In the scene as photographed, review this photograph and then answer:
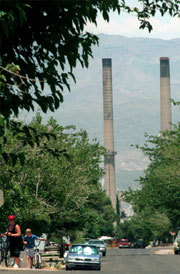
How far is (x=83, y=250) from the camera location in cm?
3472

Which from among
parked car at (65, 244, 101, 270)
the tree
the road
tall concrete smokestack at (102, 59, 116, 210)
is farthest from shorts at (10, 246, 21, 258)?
tall concrete smokestack at (102, 59, 116, 210)

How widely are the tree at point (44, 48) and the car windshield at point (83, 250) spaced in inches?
937

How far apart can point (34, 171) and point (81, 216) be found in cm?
1246

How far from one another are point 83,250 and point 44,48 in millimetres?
24443

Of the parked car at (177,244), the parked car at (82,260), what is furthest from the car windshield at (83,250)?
the parked car at (177,244)

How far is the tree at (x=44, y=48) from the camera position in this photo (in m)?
10.8

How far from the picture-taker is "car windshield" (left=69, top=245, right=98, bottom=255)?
3450 cm

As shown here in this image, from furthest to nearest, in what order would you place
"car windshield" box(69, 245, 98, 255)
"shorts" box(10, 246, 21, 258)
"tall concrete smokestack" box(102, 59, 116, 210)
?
1. "tall concrete smokestack" box(102, 59, 116, 210)
2. "car windshield" box(69, 245, 98, 255)
3. "shorts" box(10, 246, 21, 258)

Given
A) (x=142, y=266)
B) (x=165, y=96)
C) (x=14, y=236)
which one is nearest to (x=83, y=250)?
(x=142, y=266)

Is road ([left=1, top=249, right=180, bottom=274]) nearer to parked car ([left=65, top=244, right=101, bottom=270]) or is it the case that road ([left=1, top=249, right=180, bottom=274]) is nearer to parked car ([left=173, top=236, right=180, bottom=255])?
parked car ([left=65, top=244, right=101, bottom=270])

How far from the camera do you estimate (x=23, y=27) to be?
35.8 ft

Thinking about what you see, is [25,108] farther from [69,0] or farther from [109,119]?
[109,119]

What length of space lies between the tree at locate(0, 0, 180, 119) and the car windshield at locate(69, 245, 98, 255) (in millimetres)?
23788

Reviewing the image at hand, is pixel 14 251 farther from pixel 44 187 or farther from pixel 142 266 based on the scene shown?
pixel 44 187
